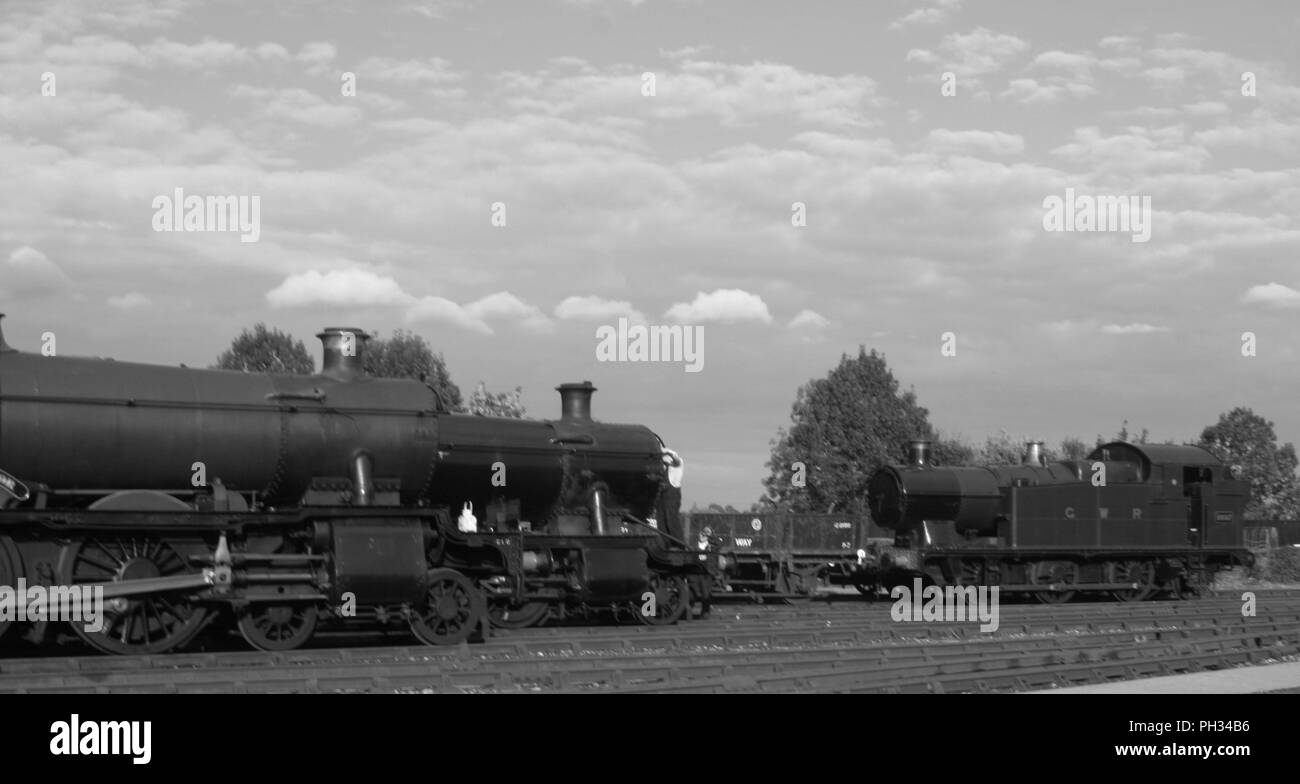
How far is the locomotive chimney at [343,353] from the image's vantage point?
17.7m

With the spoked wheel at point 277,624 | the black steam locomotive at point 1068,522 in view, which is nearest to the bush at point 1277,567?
the black steam locomotive at point 1068,522

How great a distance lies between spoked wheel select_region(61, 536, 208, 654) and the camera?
15023 mm

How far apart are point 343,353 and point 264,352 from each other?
49.8 meters

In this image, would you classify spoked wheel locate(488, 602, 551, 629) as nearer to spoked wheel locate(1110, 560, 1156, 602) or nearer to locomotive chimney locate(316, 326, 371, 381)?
locomotive chimney locate(316, 326, 371, 381)

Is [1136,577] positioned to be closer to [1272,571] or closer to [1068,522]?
[1068,522]

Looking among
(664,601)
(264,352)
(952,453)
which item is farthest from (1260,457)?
(664,601)

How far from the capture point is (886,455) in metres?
64.2

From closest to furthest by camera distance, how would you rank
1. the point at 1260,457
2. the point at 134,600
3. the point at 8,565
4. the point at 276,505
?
the point at 8,565 < the point at 134,600 < the point at 276,505 < the point at 1260,457

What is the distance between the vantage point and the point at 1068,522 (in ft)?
93.9

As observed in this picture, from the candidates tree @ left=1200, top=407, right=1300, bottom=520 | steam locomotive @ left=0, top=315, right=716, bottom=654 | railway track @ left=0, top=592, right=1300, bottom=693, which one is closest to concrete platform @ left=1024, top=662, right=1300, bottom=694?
railway track @ left=0, top=592, right=1300, bottom=693

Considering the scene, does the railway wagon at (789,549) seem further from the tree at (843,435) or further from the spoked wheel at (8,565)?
the tree at (843,435)
